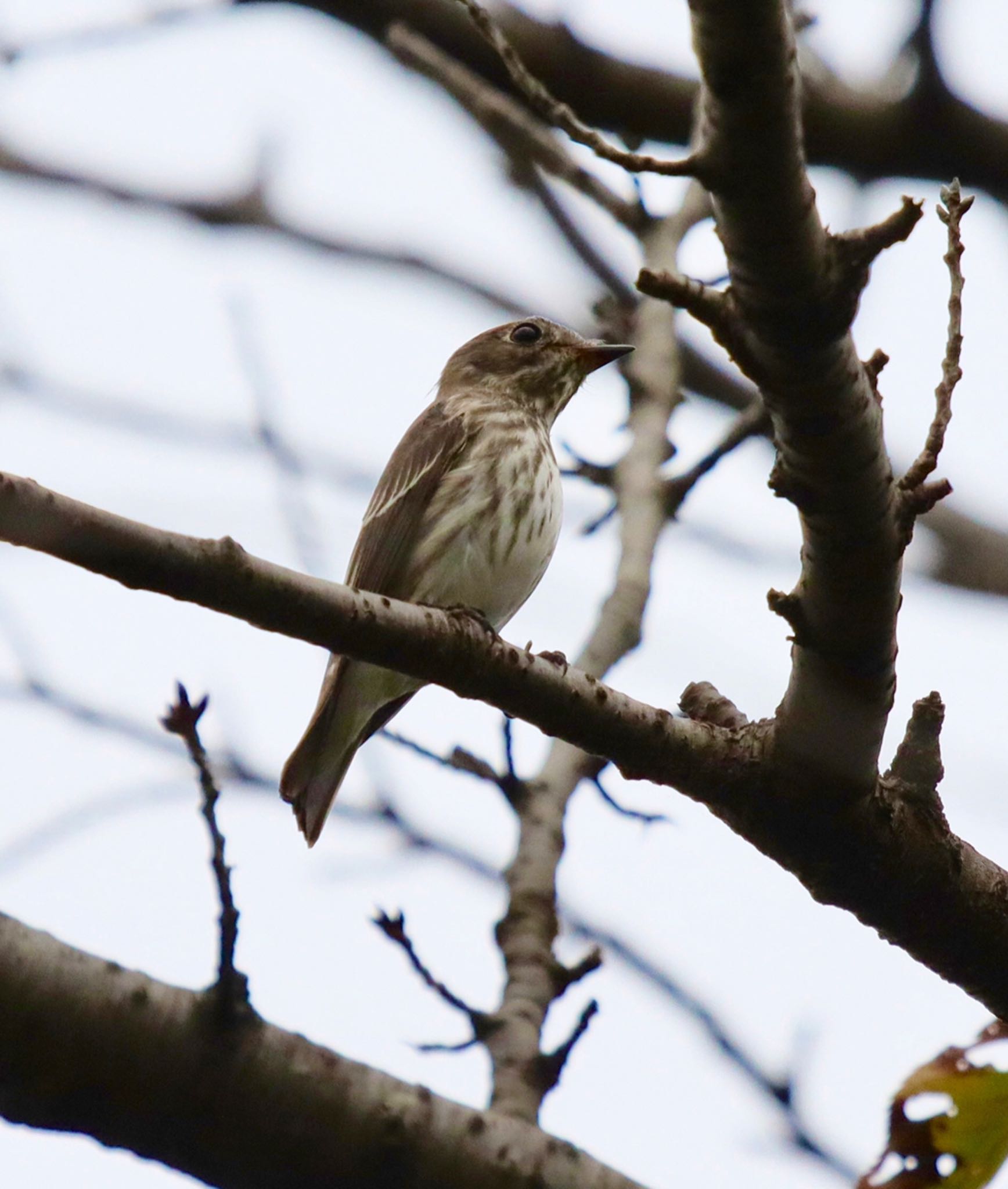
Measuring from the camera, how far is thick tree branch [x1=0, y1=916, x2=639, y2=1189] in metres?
3.36

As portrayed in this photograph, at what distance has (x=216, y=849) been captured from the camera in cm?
332

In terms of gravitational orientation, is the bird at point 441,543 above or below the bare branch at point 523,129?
below

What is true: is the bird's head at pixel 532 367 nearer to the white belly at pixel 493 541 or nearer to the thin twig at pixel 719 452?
the white belly at pixel 493 541

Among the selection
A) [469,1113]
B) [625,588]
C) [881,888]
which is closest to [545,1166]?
[469,1113]

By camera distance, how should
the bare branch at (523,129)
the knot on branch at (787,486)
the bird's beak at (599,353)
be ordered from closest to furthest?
the knot on branch at (787,486)
the bare branch at (523,129)
the bird's beak at (599,353)

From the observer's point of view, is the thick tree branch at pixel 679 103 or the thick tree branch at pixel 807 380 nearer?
the thick tree branch at pixel 807 380

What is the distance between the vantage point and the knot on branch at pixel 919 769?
3.85 meters

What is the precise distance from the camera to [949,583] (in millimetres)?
7234

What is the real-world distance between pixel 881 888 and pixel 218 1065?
1.60 metres

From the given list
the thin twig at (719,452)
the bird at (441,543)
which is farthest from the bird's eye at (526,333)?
the thin twig at (719,452)

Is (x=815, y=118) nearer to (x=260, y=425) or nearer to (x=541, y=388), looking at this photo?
(x=541, y=388)

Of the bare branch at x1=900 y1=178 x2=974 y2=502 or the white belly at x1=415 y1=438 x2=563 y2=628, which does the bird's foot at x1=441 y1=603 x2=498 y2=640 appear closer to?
the bare branch at x1=900 y1=178 x2=974 y2=502

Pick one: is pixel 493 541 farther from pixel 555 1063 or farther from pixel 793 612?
pixel 793 612

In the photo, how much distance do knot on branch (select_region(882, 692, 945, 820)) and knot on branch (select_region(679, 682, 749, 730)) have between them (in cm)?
38
